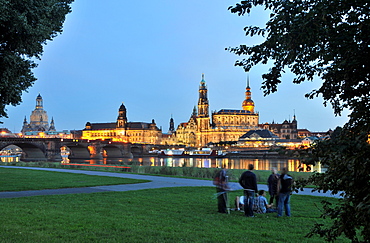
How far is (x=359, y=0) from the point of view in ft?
12.3

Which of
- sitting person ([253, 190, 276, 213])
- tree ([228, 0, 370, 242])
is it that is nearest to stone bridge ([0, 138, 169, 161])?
sitting person ([253, 190, 276, 213])

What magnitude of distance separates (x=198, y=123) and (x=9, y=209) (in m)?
187

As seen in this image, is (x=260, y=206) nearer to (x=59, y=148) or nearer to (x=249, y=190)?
(x=249, y=190)

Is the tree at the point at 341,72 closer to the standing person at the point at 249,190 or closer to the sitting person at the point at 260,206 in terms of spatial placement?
the standing person at the point at 249,190

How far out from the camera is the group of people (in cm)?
1152

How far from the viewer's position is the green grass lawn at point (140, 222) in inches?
324

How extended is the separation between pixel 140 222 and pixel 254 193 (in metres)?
3.69

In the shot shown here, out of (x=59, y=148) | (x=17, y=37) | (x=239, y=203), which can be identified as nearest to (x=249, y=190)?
(x=239, y=203)

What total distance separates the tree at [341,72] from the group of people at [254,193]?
7.19 meters

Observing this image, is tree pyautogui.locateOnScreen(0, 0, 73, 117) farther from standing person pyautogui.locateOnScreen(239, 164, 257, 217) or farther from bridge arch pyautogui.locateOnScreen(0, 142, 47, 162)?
bridge arch pyautogui.locateOnScreen(0, 142, 47, 162)

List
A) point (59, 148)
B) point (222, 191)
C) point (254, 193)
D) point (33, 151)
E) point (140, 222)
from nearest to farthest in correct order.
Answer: point (140, 222) < point (254, 193) < point (222, 191) < point (59, 148) < point (33, 151)

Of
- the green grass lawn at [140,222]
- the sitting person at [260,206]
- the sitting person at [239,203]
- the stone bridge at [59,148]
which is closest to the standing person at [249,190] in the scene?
the green grass lawn at [140,222]

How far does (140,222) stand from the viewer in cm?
988

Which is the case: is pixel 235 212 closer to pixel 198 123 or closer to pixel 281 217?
pixel 281 217
